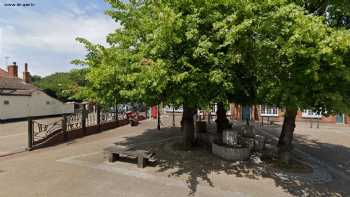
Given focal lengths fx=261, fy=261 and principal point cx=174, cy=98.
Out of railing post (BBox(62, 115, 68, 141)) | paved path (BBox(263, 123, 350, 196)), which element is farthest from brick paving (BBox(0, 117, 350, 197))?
railing post (BBox(62, 115, 68, 141))

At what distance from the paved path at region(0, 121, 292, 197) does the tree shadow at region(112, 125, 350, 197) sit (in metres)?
0.07

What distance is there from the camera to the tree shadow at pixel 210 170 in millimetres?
7707

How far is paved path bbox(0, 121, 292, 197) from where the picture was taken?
23.5ft

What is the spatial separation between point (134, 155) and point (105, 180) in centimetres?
158

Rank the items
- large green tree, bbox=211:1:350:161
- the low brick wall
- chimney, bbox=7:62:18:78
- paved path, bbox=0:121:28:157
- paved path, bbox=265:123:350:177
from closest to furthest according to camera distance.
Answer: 1. large green tree, bbox=211:1:350:161
2. paved path, bbox=265:123:350:177
3. paved path, bbox=0:121:28:157
4. the low brick wall
5. chimney, bbox=7:62:18:78

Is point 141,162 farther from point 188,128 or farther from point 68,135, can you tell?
point 68,135

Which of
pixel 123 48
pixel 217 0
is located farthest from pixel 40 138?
pixel 217 0

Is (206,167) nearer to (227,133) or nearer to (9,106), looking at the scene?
(227,133)

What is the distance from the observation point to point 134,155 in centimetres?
937

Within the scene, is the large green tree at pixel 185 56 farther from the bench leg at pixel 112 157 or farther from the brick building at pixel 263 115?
the brick building at pixel 263 115

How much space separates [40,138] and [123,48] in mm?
6937

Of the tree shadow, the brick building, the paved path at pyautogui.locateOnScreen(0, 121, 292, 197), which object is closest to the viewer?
the paved path at pyautogui.locateOnScreen(0, 121, 292, 197)

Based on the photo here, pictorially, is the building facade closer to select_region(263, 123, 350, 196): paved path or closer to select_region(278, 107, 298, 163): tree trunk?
select_region(263, 123, 350, 196): paved path

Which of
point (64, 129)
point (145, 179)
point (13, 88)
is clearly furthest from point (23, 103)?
point (145, 179)
